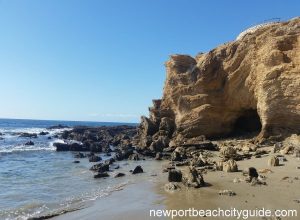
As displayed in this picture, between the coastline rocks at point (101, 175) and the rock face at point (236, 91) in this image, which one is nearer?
the coastline rocks at point (101, 175)

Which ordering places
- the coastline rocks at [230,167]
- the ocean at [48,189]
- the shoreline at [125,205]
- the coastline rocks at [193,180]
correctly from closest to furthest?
1. the shoreline at [125,205]
2. the ocean at [48,189]
3. the coastline rocks at [193,180]
4. the coastline rocks at [230,167]

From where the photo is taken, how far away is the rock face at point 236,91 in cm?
3073

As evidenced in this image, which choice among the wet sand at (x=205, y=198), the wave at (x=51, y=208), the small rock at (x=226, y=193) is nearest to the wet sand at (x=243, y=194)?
the wet sand at (x=205, y=198)

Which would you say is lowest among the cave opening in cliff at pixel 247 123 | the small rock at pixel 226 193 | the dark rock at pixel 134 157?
the dark rock at pixel 134 157

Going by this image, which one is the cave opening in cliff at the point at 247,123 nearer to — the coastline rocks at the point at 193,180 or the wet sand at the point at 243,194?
the wet sand at the point at 243,194

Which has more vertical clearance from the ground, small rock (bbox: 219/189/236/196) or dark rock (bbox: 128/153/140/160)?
small rock (bbox: 219/189/236/196)

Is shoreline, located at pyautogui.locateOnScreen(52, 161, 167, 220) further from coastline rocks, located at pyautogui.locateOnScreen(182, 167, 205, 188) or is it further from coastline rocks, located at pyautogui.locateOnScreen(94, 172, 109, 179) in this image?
coastline rocks, located at pyautogui.locateOnScreen(94, 172, 109, 179)

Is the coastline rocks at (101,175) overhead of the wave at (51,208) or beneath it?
overhead

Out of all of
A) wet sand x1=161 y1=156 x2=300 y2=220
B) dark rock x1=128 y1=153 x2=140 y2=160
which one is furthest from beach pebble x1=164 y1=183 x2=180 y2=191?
dark rock x1=128 y1=153 x2=140 y2=160

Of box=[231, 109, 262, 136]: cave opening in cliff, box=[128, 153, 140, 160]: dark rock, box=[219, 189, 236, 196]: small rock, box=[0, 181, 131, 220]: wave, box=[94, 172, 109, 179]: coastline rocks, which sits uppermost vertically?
box=[231, 109, 262, 136]: cave opening in cliff

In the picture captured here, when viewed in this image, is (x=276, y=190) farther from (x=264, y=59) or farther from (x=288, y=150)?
(x=264, y=59)

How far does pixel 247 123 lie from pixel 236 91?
14.6 feet

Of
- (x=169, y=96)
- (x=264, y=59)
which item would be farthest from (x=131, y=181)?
(x=169, y=96)

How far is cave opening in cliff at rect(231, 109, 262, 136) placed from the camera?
37.6m
